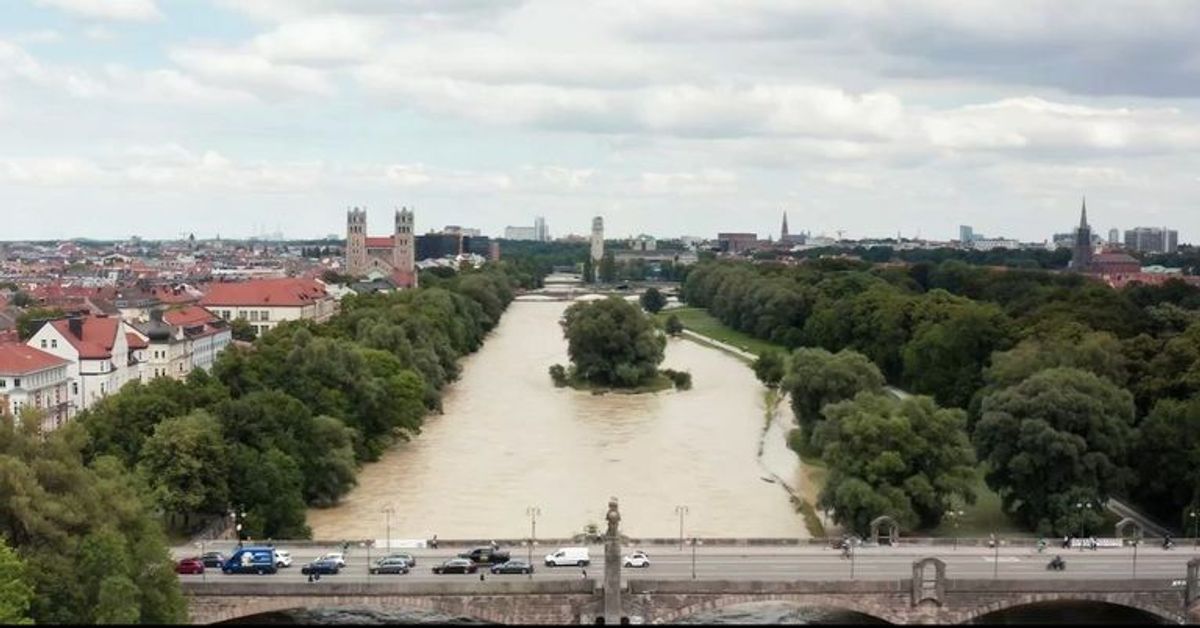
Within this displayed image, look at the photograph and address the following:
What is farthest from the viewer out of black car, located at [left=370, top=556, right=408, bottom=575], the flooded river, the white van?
the flooded river

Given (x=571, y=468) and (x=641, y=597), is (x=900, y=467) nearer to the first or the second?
(x=641, y=597)

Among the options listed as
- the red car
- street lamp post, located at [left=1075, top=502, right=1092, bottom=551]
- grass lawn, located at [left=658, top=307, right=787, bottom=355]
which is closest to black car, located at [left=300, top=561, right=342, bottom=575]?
the red car

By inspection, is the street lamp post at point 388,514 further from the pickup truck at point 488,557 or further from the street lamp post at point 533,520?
the pickup truck at point 488,557

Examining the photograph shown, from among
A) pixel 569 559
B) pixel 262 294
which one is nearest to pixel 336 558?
pixel 569 559

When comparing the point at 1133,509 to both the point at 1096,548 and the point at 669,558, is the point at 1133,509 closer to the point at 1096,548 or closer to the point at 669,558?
the point at 1096,548

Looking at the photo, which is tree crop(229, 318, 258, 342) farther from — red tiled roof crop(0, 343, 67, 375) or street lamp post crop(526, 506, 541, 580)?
street lamp post crop(526, 506, 541, 580)

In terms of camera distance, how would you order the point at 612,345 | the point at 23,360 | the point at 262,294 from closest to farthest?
1. the point at 23,360
2. the point at 612,345
3. the point at 262,294

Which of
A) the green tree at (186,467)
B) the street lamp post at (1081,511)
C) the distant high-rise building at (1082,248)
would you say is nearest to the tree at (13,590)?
the green tree at (186,467)
